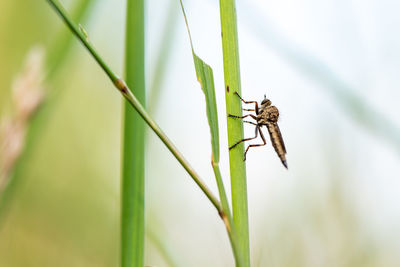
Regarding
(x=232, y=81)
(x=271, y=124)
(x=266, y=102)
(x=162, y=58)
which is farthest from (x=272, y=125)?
(x=232, y=81)

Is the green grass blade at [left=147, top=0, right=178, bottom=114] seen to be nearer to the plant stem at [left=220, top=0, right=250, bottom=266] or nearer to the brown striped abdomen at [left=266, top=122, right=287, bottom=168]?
the brown striped abdomen at [left=266, top=122, right=287, bottom=168]

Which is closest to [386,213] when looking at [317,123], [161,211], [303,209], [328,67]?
[303,209]

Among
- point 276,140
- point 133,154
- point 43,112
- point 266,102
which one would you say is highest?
point 266,102

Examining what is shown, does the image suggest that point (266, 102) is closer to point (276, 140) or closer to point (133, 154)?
point (276, 140)

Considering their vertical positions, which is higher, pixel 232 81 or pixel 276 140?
pixel 276 140

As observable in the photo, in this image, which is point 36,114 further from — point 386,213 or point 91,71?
point 386,213

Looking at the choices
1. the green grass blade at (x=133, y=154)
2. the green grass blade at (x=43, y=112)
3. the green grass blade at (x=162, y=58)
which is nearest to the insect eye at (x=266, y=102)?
the green grass blade at (x=162, y=58)

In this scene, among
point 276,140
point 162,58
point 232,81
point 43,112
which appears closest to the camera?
point 232,81

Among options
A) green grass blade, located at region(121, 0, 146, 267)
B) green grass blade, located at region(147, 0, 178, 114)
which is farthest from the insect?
green grass blade, located at region(121, 0, 146, 267)
